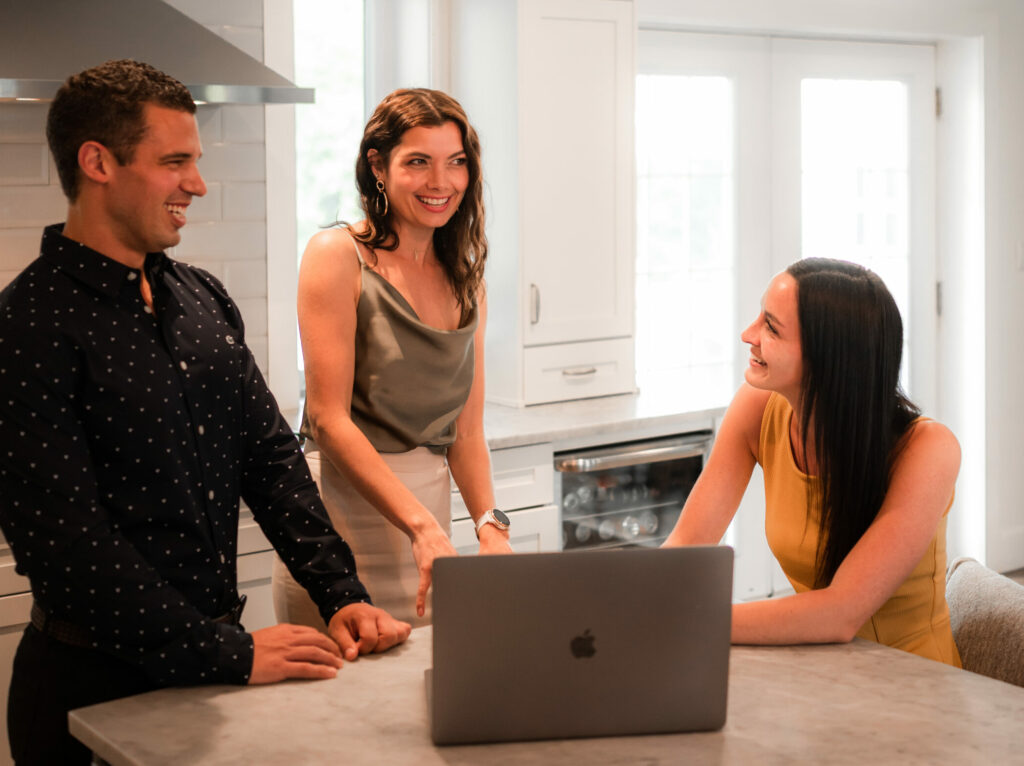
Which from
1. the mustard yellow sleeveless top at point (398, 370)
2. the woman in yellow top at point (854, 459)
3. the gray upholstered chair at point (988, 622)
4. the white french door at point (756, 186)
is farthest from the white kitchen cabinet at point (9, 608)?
the white french door at point (756, 186)

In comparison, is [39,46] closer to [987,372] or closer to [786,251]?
[786,251]

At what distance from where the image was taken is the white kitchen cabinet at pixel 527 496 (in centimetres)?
307

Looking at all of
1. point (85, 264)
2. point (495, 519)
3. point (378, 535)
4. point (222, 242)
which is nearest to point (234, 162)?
point (222, 242)

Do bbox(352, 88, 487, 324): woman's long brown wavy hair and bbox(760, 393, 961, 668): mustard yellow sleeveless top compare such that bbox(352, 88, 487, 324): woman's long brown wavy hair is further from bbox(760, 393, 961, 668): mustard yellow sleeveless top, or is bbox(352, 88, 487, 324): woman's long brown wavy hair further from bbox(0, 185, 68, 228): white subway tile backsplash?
bbox(0, 185, 68, 228): white subway tile backsplash

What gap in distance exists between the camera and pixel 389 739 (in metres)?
1.27

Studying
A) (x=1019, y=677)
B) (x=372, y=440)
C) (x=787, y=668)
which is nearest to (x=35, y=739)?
(x=372, y=440)

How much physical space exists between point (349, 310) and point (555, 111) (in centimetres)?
168

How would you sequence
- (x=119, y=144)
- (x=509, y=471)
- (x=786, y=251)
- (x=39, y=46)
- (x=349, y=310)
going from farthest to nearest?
(x=786, y=251) → (x=509, y=471) → (x=39, y=46) → (x=349, y=310) → (x=119, y=144)

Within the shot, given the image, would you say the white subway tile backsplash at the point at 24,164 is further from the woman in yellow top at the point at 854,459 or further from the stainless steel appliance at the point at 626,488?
the woman in yellow top at the point at 854,459

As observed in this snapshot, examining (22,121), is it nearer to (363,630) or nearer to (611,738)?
(363,630)

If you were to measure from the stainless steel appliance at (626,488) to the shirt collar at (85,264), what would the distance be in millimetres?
1892

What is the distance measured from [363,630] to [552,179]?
2.16 m

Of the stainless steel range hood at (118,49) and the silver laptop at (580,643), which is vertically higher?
the stainless steel range hood at (118,49)

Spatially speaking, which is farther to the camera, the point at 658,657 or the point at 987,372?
the point at 987,372
